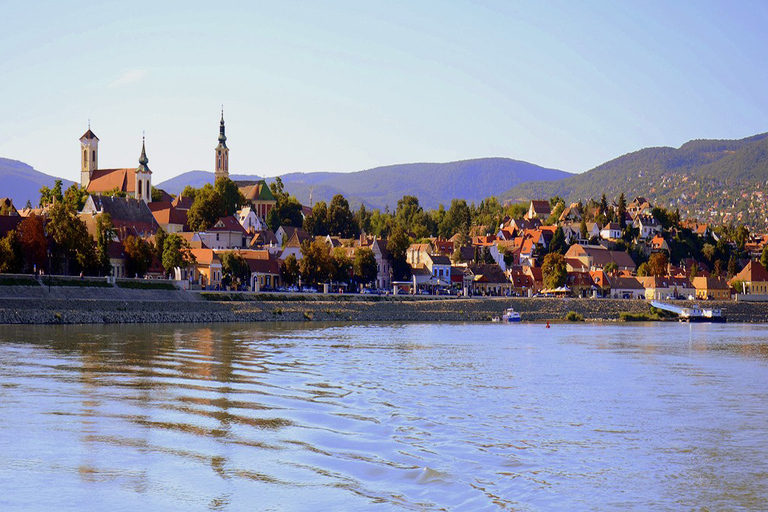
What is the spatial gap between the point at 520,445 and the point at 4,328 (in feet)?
119

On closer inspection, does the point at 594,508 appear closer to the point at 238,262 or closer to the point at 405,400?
the point at 405,400

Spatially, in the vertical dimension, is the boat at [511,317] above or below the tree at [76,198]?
below

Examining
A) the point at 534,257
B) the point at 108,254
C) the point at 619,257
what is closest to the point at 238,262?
the point at 108,254

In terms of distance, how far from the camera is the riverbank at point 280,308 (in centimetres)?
5581

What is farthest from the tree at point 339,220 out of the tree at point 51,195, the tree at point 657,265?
the tree at point 657,265

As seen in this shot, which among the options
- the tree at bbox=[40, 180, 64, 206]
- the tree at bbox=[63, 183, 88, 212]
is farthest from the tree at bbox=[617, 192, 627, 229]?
the tree at bbox=[40, 180, 64, 206]

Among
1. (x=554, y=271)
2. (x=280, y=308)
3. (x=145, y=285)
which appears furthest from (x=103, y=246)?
(x=554, y=271)

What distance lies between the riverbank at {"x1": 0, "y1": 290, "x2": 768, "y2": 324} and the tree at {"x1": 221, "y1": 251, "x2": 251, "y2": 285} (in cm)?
1023

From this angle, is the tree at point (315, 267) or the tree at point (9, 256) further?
the tree at point (315, 267)

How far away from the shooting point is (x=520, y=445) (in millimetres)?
18750

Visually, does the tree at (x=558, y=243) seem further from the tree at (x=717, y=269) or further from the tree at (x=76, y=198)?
the tree at (x=76, y=198)

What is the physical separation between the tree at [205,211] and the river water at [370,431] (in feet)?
231

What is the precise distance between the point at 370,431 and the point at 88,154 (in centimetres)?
12362

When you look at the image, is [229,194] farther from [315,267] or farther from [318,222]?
[315,267]
